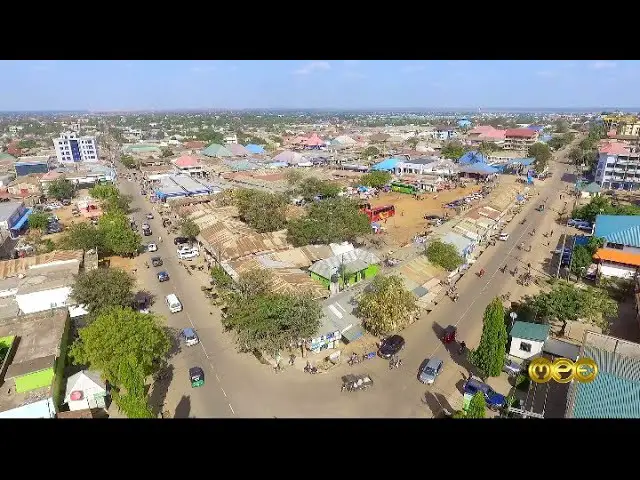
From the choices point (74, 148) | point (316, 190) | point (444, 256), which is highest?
point (74, 148)

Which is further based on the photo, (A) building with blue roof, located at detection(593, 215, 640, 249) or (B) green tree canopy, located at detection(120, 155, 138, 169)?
(B) green tree canopy, located at detection(120, 155, 138, 169)

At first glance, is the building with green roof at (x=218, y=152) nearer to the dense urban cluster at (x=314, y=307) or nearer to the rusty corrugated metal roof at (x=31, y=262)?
the dense urban cluster at (x=314, y=307)

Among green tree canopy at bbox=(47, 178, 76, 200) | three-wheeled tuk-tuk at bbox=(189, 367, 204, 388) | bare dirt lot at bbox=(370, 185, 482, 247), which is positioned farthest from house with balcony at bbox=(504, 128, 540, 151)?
three-wheeled tuk-tuk at bbox=(189, 367, 204, 388)

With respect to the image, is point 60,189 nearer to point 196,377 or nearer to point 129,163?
point 129,163

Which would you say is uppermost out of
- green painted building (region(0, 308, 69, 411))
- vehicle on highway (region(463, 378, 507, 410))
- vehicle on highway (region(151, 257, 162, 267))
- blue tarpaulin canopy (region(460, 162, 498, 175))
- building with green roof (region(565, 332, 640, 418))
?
building with green roof (region(565, 332, 640, 418))

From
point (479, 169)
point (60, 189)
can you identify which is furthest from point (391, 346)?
point (60, 189)

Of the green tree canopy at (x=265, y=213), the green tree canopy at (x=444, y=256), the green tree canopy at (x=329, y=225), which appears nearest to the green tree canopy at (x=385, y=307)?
the green tree canopy at (x=444, y=256)

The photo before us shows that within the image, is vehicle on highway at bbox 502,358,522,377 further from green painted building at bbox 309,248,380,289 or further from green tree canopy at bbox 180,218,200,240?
green tree canopy at bbox 180,218,200,240
